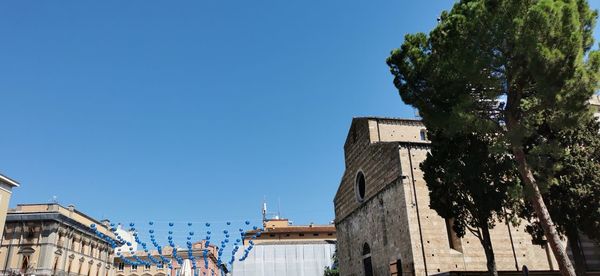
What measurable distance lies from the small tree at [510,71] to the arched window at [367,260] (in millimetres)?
13494

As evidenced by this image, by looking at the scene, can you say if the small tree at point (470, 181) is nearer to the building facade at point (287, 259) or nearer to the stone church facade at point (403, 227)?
the stone church facade at point (403, 227)

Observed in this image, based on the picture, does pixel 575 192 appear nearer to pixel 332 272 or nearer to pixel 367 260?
pixel 367 260

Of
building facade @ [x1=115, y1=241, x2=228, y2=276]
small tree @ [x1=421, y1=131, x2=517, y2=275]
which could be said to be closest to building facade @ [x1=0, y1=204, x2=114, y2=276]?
building facade @ [x1=115, y1=241, x2=228, y2=276]

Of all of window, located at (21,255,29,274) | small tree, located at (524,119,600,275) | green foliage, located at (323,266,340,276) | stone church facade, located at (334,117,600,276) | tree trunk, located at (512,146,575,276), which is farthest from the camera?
green foliage, located at (323,266,340,276)

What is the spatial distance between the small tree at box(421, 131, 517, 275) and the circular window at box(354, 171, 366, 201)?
10.4m

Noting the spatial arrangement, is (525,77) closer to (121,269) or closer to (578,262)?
(578,262)

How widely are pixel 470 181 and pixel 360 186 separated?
12671mm

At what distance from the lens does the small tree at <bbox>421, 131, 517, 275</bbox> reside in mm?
13781

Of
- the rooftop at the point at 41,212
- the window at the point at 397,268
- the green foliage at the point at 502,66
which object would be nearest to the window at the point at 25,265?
the rooftop at the point at 41,212

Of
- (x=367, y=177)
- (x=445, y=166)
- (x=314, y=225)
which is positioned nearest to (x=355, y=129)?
(x=367, y=177)

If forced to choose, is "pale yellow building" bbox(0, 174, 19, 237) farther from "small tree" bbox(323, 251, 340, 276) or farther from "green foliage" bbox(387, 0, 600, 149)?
"small tree" bbox(323, 251, 340, 276)

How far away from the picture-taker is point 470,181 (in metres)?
13.8

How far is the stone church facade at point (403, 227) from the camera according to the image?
1902 cm

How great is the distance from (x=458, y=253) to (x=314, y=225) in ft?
123
